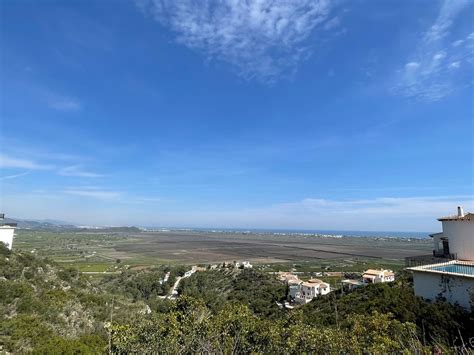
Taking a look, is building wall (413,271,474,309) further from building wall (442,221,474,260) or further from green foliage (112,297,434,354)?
green foliage (112,297,434,354)

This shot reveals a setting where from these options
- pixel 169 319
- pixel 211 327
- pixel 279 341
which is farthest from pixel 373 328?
pixel 169 319

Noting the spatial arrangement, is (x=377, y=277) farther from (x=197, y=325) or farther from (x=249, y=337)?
(x=197, y=325)

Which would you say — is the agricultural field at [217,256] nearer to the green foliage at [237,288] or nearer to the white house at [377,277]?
the green foliage at [237,288]

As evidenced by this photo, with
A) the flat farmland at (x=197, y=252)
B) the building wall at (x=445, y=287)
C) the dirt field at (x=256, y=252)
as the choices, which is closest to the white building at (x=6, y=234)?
the building wall at (x=445, y=287)

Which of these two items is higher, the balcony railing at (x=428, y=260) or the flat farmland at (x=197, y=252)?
the balcony railing at (x=428, y=260)

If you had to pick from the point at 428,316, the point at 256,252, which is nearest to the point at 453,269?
the point at 428,316

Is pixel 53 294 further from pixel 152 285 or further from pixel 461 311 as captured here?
pixel 152 285

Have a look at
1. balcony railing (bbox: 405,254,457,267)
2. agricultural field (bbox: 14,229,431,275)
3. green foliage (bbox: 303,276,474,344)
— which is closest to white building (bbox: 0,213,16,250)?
green foliage (bbox: 303,276,474,344)
